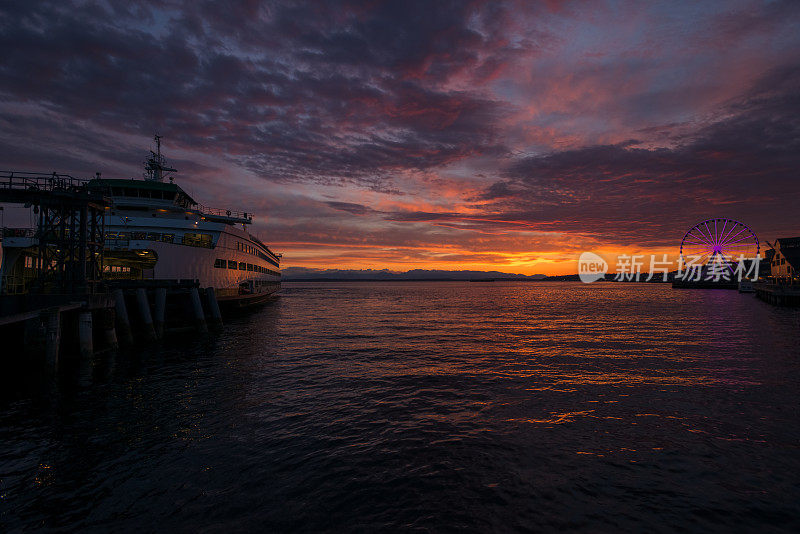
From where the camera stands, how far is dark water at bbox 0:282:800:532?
766 cm

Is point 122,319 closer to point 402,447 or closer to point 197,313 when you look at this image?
point 197,313

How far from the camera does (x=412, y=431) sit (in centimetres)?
1169

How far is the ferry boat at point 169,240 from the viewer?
32.8 m

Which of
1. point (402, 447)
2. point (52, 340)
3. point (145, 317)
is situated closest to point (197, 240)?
point (145, 317)

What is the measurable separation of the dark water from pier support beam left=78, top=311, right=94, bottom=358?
85 cm

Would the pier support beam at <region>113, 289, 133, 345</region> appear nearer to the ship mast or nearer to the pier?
the pier

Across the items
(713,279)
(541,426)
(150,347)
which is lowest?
(150,347)

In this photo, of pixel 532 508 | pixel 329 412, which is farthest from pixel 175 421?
pixel 532 508

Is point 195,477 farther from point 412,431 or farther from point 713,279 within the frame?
point 713,279

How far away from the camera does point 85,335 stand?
66.1ft

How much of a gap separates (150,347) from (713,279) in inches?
9406

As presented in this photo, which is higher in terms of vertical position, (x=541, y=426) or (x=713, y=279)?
(x=713, y=279)

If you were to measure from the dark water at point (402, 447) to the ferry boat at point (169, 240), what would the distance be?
15.3 metres

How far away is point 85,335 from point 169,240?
62.0 ft
